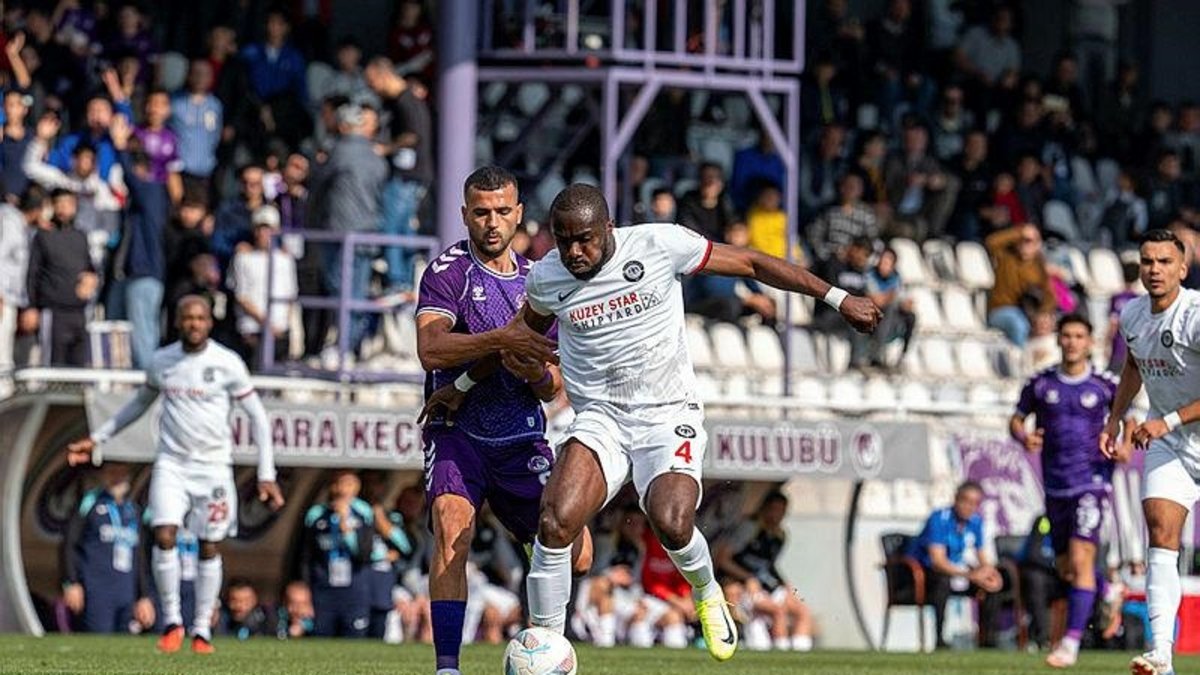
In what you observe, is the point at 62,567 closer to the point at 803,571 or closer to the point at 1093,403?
the point at 803,571

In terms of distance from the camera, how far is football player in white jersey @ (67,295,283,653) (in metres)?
17.9

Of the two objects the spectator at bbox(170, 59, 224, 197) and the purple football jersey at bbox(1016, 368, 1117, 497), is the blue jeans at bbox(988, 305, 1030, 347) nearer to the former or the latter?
the purple football jersey at bbox(1016, 368, 1117, 497)

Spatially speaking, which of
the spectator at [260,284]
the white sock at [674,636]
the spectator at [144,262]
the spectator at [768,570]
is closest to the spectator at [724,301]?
the spectator at [768,570]

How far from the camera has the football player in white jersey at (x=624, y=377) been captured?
11.3 m

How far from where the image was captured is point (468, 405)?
12.0 meters

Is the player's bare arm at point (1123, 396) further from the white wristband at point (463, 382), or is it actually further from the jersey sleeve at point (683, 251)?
the white wristband at point (463, 382)

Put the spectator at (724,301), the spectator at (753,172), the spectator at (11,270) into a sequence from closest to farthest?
the spectator at (11,270), the spectator at (724,301), the spectator at (753,172)

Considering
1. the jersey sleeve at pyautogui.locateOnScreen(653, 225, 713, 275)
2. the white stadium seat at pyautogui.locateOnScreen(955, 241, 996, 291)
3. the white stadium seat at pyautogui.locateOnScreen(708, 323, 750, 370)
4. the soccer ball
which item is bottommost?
the soccer ball

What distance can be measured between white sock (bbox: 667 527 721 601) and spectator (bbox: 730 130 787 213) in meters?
13.6

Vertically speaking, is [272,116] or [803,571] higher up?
[272,116]

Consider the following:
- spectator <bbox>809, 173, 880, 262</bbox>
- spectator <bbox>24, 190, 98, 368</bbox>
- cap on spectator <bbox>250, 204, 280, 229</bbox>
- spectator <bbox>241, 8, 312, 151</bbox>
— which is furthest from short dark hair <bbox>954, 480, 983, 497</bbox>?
spectator <bbox>24, 190, 98, 368</bbox>

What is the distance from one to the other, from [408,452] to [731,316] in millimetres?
4065

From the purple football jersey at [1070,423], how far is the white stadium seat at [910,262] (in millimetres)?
7556

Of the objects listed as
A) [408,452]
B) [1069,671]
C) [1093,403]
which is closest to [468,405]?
[1069,671]
